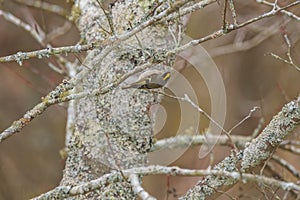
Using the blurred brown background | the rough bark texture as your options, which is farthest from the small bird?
→ the blurred brown background

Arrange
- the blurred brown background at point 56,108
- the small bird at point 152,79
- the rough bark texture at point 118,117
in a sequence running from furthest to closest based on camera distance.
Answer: the blurred brown background at point 56,108 < the rough bark texture at point 118,117 < the small bird at point 152,79

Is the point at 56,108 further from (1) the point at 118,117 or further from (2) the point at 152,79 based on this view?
(2) the point at 152,79

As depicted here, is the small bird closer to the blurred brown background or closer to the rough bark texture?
the rough bark texture

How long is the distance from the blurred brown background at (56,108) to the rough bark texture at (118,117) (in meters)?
2.33

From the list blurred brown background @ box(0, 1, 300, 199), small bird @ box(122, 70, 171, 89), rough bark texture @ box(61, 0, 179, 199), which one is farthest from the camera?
blurred brown background @ box(0, 1, 300, 199)

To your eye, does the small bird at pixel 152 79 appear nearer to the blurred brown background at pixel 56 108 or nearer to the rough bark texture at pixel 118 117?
the rough bark texture at pixel 118 117

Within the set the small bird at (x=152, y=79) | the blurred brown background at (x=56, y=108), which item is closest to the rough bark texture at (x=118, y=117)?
the small bird at (x=152, y=79)

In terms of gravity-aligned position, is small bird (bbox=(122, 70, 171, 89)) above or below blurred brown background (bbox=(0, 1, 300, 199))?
below

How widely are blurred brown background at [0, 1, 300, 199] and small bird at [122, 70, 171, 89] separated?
245 cm

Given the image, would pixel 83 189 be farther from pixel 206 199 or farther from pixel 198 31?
pixel 198 31

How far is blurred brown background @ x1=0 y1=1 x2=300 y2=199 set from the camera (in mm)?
3992

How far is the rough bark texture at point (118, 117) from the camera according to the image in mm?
1528

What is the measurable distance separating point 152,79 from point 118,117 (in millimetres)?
191

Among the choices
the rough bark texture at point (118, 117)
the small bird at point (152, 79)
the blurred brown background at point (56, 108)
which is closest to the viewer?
the small bird at point (152, 79)
